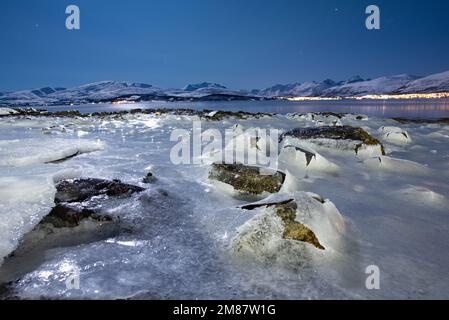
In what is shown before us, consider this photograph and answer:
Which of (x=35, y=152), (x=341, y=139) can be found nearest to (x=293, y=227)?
(x=341, y=139)

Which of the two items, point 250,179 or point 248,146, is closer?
point 250,179

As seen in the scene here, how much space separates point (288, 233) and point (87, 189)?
3.09 meters

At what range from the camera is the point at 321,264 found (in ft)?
9.70

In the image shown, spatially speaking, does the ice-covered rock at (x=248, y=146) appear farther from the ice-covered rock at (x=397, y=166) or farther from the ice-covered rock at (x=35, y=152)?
the ice-covered rock at (x=35, y=152)

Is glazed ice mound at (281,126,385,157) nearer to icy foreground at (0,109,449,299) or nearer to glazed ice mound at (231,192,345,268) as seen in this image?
icy foreground at (0,109,449,299)

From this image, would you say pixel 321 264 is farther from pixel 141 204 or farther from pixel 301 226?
pixel 141 204

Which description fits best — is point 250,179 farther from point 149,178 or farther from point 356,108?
point 356,108

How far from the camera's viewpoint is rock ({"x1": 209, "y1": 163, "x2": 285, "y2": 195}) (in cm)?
488

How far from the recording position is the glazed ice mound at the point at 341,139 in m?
7.99

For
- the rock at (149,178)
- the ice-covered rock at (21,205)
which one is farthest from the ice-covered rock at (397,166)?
the ice-covered rock at (21,205)

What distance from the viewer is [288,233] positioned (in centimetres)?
321

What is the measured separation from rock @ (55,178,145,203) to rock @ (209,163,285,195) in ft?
4.61
